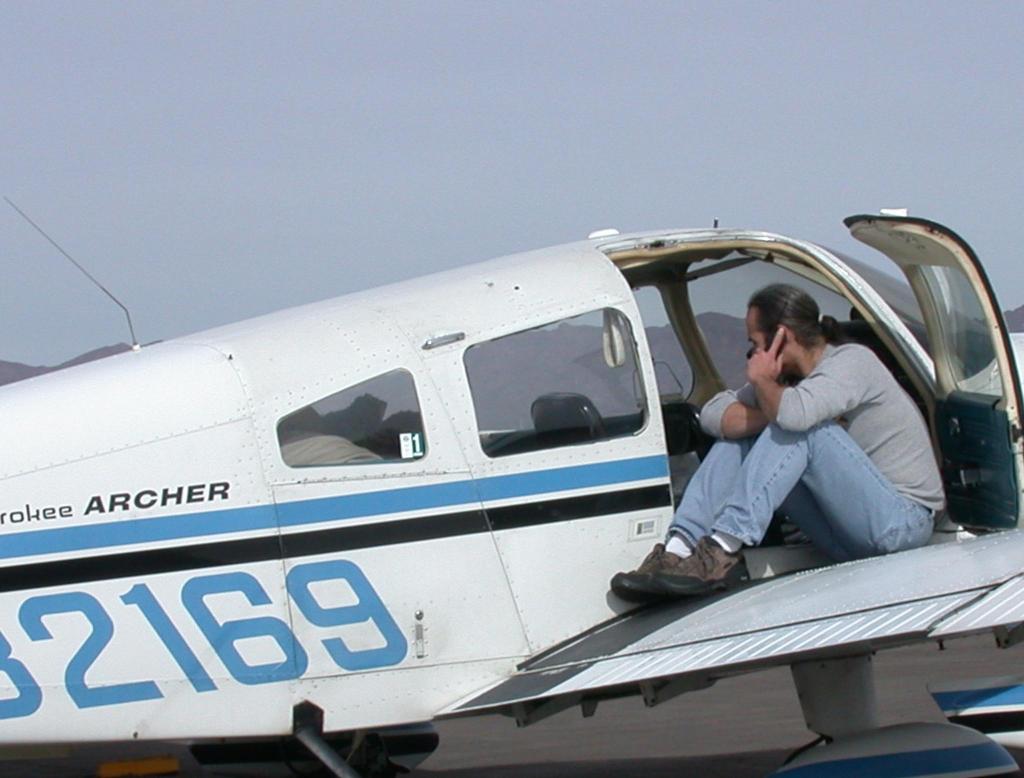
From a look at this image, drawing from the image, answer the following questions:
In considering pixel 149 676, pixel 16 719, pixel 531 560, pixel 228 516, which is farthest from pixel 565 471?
pixel 16 719

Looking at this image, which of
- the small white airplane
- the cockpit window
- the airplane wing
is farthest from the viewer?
the cockpit window

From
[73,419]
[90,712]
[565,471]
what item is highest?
[73,419]

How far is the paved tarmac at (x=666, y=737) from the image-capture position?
7.21 metres

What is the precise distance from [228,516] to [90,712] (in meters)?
0.77

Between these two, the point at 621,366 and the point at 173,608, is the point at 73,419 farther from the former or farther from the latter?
the point at 621,366

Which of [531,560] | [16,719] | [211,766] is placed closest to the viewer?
[16,719]

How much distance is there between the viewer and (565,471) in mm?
5383

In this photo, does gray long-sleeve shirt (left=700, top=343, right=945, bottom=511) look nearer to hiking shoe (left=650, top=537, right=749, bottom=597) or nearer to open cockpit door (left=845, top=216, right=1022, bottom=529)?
open cockpit door (left=845, top=216, right=1022, bottom=529)

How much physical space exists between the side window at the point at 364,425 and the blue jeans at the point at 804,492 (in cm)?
104

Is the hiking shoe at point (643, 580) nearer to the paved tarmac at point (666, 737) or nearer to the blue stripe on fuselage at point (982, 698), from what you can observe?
the blue stripe on fuselage at point (982, 698)

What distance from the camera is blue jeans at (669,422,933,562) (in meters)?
5.35

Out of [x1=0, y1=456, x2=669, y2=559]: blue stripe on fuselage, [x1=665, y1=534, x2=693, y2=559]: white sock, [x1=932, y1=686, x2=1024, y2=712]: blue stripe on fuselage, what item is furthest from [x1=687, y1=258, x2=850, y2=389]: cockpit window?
[x1=932, y1=686, x2=1024, y2=712]: blue stripe on fuselage

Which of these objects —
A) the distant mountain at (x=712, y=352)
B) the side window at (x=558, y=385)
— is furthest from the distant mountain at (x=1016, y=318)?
the side window at (x=558, y=385)

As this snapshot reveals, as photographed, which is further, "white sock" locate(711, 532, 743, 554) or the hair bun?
the hair bun
